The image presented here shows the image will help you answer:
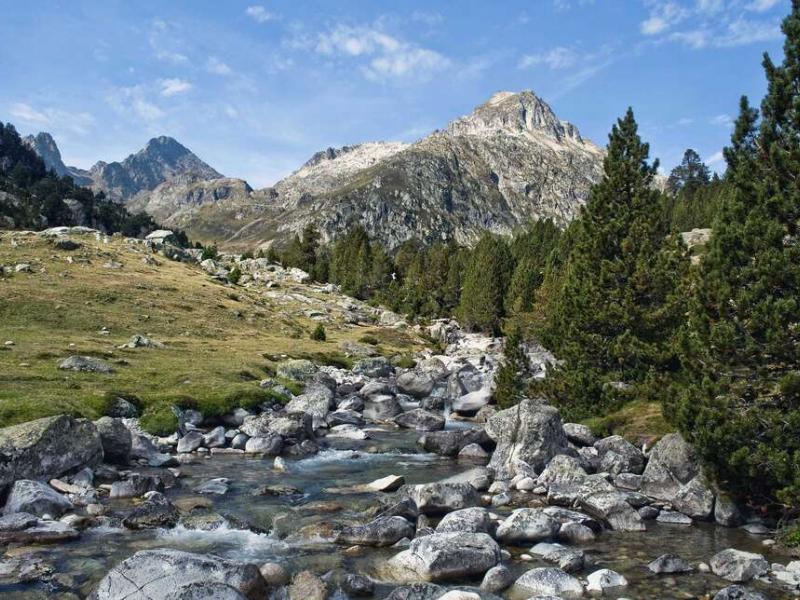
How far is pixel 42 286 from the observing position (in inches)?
2598

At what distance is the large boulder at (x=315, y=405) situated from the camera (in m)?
37.4

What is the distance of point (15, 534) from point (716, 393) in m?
21.8

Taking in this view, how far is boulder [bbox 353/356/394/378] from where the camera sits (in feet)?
198

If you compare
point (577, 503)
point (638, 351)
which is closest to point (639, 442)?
point (638, 351)

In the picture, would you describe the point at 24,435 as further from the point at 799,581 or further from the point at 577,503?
the point at 799,581

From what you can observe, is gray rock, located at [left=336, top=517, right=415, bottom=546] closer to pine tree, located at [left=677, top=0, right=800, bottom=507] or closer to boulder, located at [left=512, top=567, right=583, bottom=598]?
boulder, located at [left=512, top=567, right=583, bottom=598]

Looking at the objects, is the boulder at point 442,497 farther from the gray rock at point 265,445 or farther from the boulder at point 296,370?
the boulder at point 296,370

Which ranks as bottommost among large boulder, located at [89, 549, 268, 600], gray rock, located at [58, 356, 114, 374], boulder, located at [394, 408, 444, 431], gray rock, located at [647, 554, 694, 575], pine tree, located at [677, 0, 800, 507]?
boulder, located at [394, 408, 444, 431]

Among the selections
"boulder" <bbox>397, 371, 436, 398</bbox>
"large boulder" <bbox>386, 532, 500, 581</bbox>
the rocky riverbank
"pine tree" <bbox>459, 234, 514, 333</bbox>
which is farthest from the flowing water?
"pine tree" <bbox>459, 234, 514, 333</bbox>

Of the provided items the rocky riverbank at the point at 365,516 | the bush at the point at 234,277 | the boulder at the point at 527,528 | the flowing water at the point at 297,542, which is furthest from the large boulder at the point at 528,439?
the bush at the point at 234,277

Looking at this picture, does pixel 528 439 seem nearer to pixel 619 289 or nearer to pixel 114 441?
pixel 619 289

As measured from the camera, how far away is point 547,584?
14.2 m

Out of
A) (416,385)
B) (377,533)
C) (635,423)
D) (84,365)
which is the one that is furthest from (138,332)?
(377,533)

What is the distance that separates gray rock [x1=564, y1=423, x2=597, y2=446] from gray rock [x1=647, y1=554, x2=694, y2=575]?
45.8 feet
